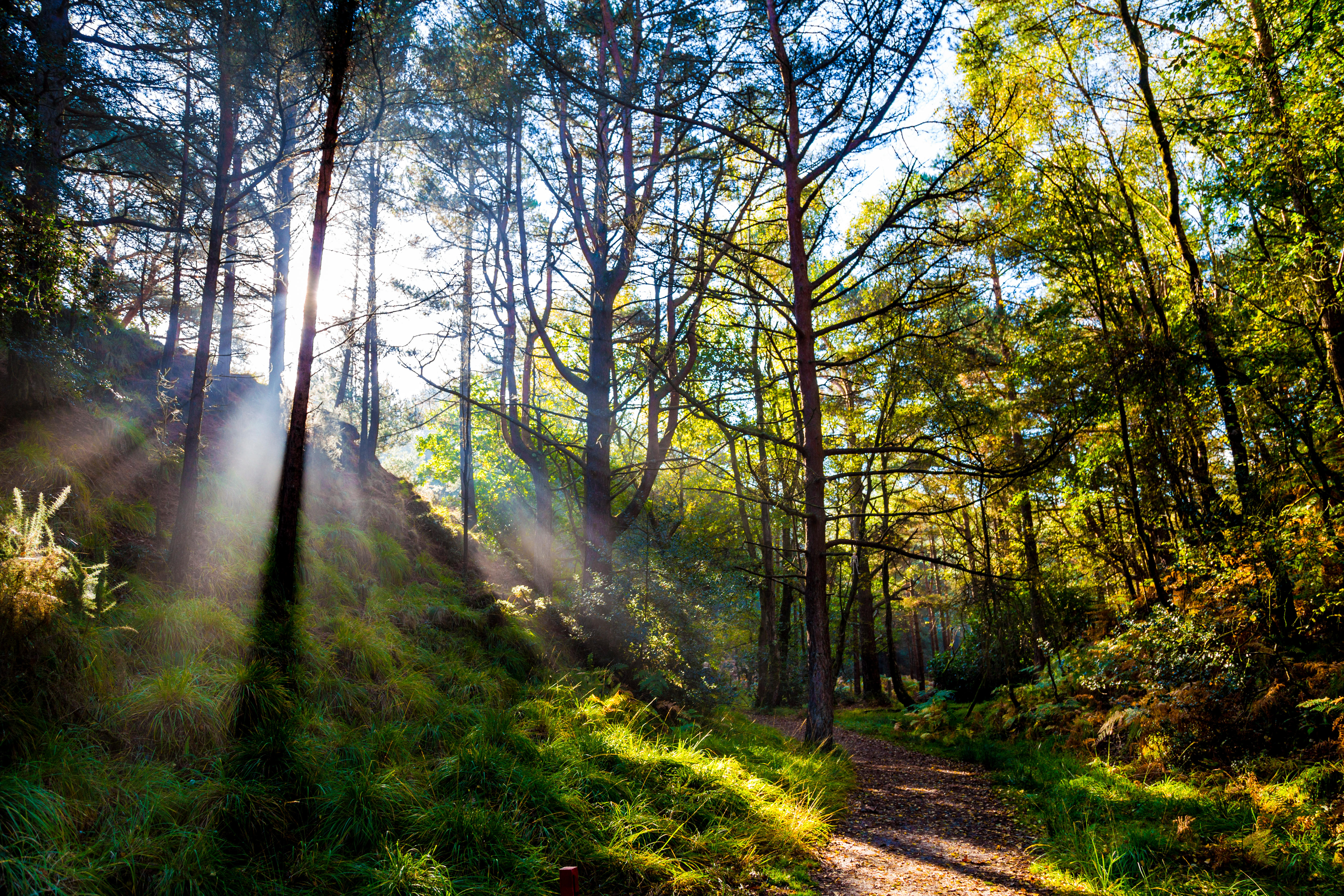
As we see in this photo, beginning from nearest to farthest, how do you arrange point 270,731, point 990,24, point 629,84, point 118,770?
point 118,770, point 270,731, point 990,24, point 629,84

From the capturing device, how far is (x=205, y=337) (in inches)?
255

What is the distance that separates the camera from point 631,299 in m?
12.1

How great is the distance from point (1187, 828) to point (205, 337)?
9553 millimetres

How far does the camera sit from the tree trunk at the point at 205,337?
6.20 meters

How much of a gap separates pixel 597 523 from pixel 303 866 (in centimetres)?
717

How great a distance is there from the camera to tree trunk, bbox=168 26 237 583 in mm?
6195

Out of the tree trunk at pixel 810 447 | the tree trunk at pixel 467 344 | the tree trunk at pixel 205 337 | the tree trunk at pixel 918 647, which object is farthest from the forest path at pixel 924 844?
the tree trunk at pixel 918 647

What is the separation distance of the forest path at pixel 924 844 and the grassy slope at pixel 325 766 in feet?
0.94

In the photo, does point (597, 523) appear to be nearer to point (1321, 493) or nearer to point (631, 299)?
point (631, 299)

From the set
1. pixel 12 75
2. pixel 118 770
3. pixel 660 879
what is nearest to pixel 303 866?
pixel 118 770

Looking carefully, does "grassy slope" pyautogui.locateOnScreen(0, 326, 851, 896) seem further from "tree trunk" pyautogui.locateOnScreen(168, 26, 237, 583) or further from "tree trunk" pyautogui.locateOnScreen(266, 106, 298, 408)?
"tree trunk" pyautogui.locateOnScreen(266, 106, 298, 408)

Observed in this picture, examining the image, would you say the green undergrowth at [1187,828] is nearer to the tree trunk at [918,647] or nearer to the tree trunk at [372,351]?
the tree trunk at [372,351]

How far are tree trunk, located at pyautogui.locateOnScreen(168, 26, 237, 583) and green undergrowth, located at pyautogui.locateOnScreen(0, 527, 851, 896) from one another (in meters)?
0.62

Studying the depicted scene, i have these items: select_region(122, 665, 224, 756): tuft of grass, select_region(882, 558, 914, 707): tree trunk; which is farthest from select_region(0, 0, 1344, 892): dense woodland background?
select_region(882, 558, 914, 707): tree trunk
